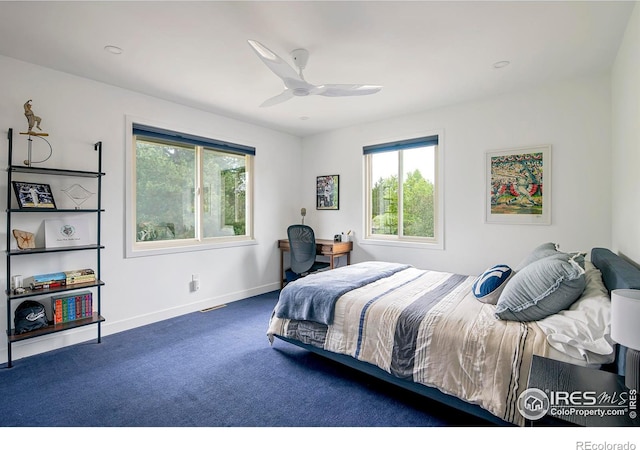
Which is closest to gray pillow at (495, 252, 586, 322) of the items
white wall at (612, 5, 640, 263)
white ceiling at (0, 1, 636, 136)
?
white wall at (612, 5, 640, 263)

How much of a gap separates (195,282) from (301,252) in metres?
1.44

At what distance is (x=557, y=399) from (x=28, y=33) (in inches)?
149

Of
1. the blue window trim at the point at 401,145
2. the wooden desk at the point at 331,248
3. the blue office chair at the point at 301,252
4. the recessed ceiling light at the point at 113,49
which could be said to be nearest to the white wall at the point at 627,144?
the blue window trim at the point at 401,145

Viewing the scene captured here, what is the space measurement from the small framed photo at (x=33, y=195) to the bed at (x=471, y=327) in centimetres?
227

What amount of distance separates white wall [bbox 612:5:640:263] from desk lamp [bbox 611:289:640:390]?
3.97 ft

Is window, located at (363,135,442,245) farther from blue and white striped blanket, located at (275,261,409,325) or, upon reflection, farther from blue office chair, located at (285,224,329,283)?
blue and white striped blanket, located at (275,261,409,325)

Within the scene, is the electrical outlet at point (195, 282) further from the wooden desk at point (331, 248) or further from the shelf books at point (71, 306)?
the wooden desk at point (331, 248)

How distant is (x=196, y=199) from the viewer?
4078mm

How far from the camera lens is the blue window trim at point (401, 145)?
13.2 feet

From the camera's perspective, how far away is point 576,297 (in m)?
1.79

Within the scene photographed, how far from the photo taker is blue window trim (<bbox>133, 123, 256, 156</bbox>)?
3.46m

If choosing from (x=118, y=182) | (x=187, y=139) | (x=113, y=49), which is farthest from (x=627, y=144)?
(x=118, y=182)

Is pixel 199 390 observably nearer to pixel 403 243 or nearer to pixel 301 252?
pixel 301 252
